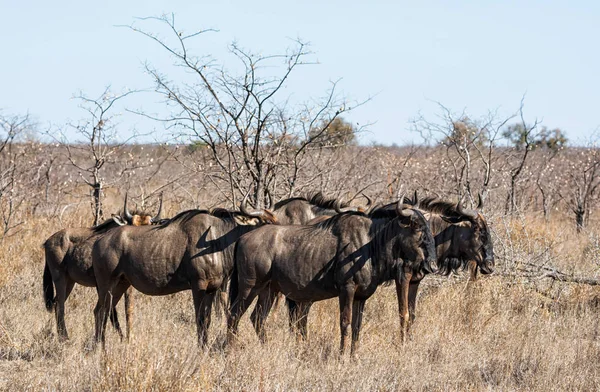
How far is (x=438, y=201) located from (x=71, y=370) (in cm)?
465

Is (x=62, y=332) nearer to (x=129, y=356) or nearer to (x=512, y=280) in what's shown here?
(x=129, y=356)

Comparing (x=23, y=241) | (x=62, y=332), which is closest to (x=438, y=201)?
(x=62, y=332)

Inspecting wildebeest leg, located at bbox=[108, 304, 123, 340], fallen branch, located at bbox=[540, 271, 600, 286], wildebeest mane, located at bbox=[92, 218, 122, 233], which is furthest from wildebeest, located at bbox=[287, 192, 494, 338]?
wildebeest mane, located at bbox=[92, 218, 122, 233]

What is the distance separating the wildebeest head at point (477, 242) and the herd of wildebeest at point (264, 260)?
849mm

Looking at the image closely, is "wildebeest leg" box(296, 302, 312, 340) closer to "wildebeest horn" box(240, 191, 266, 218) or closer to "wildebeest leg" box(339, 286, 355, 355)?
"wildebeest leg" box(339, 286, 355, 355)

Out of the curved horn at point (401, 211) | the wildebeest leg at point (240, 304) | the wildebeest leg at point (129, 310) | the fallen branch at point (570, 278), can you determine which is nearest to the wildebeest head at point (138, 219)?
the wildebeest leg at point (129, 310)

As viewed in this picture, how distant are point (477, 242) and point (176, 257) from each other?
11.0 feet

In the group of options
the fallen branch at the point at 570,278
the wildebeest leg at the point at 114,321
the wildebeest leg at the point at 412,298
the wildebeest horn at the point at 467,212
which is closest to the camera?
the wildebeest leg at the point at 114,321

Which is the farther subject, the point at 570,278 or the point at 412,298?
the point at 570,278

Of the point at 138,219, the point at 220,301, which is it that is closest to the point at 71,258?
the point at 138,219

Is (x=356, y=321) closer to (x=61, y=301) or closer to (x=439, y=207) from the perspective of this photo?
(x=439, y=207)

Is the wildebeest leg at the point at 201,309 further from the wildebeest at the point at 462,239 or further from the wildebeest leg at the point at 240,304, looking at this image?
the wildebeest at the point at 462,239

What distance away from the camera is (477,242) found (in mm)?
9234

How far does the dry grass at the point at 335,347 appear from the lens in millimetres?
6325
